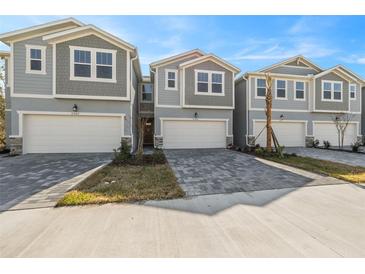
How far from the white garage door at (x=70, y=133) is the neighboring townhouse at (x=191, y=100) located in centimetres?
291

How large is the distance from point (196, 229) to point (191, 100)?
35.8 feet

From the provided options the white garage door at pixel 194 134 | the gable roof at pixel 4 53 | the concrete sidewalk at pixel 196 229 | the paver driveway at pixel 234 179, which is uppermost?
the gable roof at pixel 4 53

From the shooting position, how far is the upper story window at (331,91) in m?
15.2

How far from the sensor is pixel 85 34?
34.5ft

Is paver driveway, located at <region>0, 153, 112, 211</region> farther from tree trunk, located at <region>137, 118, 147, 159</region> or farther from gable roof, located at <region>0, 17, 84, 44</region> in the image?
gable roof, located at <region>0, 17, 84, 44</region>

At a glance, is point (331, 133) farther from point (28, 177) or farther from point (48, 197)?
point (28, 177)

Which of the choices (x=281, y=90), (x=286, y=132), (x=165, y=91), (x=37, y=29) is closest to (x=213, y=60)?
(x=165, y=91)

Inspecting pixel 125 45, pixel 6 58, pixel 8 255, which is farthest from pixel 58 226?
pixel 6 58

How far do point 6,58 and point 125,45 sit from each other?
709 centimetres

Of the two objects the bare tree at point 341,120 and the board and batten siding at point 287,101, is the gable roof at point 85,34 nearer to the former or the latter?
the board and batten siding at point 287,101

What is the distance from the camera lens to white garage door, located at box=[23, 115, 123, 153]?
35.0 ft

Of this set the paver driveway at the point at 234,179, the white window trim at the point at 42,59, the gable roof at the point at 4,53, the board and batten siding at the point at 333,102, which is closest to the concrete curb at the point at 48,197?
the paver driveway at the point at 234,179
